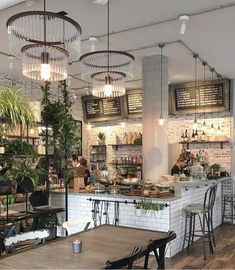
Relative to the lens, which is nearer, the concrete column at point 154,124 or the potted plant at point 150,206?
the potted plant at point 150,206

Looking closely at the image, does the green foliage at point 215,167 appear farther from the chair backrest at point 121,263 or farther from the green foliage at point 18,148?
the chair backrest at point 121,263

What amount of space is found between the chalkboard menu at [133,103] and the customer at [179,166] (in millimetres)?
2002

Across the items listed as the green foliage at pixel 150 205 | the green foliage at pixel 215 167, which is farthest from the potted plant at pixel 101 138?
the green foliage at pixel 150 205

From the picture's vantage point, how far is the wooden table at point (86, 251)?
8.28 ft

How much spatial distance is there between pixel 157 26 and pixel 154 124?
2.13 metres

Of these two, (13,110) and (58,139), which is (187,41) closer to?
(58,139)

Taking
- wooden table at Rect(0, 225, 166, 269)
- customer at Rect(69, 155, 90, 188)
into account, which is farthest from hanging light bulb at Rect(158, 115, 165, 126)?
wooden table at Rect(0, 225, 166, 269)

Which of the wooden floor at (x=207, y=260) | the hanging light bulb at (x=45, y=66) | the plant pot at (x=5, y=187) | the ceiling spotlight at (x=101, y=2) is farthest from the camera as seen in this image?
the wooden floor at (x=207, y=260)

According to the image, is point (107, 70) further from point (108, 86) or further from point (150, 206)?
point (150, 206)

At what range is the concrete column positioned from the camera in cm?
682

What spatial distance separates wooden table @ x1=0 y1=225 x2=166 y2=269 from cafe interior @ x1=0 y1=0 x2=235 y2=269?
1cm

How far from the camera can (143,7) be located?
472cm

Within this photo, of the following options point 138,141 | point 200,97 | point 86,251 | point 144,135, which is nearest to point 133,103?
point 138,141

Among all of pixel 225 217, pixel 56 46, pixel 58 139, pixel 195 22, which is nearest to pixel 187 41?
pixel 195 22
